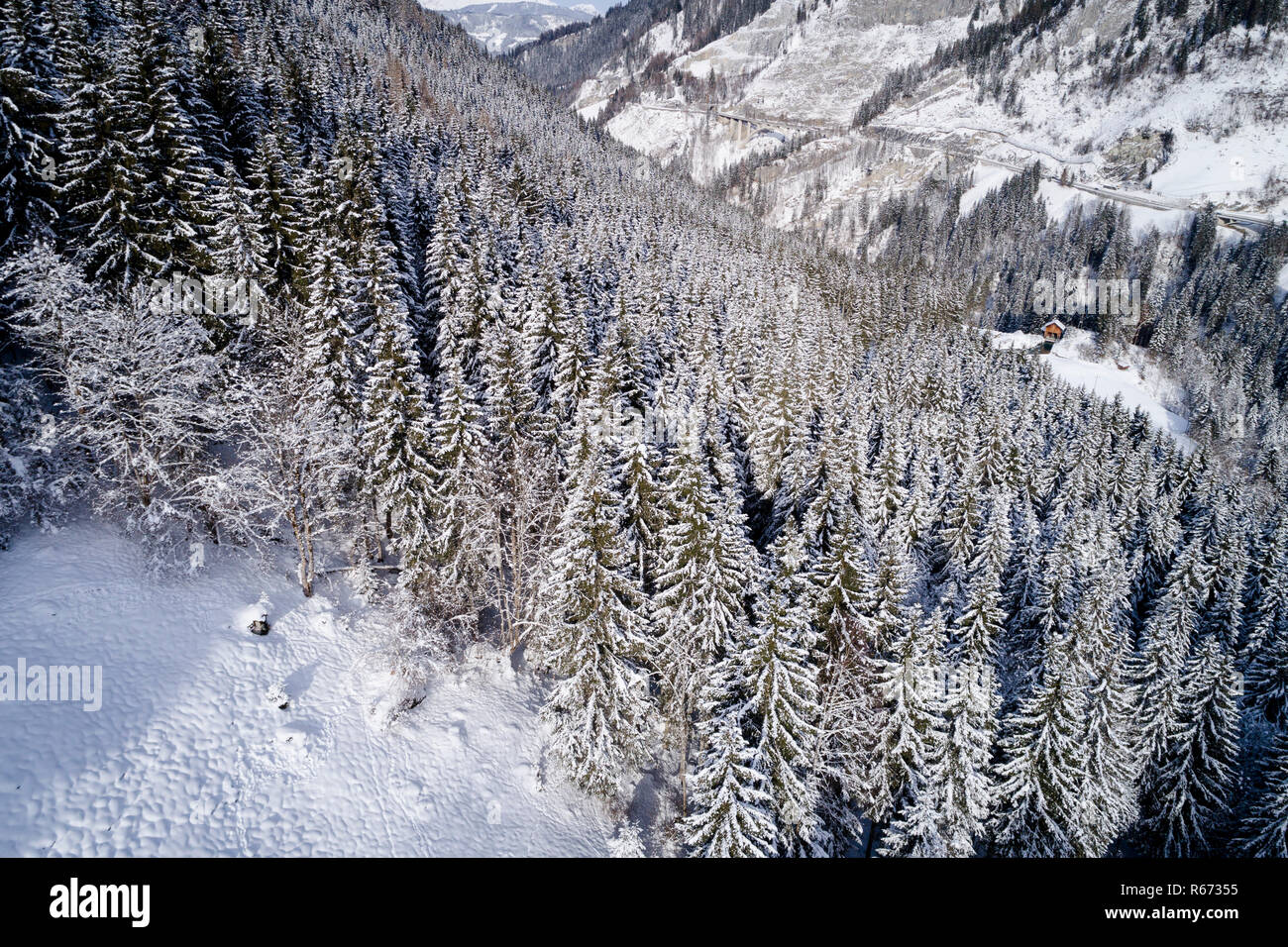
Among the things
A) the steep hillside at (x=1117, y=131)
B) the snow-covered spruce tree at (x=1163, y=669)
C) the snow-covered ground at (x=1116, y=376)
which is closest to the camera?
the snow-covered spruce tree at (x=1163, y=669)

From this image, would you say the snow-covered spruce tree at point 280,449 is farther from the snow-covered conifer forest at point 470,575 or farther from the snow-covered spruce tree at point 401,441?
the snow-covered spruce tree at point 401,441

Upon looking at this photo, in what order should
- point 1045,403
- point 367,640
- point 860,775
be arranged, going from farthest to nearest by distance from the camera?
point 1045,403, point 367,640, point 860,775

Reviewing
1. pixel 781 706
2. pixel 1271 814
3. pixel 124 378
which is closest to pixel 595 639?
pixel 781 706

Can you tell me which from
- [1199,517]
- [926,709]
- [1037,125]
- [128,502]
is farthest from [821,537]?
[1037,125]

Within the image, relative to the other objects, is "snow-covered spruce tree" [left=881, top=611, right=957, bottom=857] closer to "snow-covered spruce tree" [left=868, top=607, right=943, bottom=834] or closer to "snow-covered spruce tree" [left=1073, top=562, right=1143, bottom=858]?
"snow-covered spruce tree" [left=868, top=607, right=943, bottom=834]

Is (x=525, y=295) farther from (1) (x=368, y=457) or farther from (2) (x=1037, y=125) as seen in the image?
(2) (x=1037, y=125)

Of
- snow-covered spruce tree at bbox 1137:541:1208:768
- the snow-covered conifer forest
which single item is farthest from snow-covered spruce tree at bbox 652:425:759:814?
snow-covered spruce tree at bbox 1137:541:1208:768

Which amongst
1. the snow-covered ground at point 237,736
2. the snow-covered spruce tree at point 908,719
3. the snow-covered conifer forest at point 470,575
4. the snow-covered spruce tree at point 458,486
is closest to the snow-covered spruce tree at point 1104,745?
the snow-covered conifer forest at point 470,575
